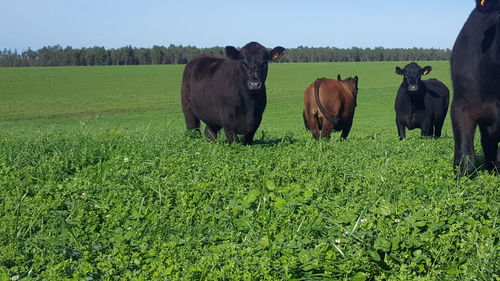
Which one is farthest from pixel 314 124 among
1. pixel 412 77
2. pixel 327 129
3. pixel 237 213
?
pixel 237 213

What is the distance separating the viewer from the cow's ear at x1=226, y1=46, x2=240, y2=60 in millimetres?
9875

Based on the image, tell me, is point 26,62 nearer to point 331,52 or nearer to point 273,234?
point 331,52

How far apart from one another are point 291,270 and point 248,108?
624cm

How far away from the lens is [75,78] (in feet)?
238

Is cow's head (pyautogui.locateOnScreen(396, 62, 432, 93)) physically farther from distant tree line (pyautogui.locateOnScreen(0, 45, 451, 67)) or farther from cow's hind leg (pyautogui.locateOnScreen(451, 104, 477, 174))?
distant tree line (pyautogui.locateOnScreen(0, 45, 451, 67))

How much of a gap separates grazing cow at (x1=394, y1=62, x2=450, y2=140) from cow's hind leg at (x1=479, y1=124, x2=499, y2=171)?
29.1 feet

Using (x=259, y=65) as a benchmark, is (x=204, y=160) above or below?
below

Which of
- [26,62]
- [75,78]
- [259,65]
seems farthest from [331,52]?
[259,65]

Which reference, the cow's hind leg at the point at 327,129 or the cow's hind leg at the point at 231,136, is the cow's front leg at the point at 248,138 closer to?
the cow's hind leg at the point at 231,136

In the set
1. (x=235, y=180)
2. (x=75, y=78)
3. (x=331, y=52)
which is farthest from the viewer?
(x=331, y=52)

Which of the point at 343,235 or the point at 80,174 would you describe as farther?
the point at 80,174

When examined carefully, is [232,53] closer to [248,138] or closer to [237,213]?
[248,138]

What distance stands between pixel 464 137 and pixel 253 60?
174 inches

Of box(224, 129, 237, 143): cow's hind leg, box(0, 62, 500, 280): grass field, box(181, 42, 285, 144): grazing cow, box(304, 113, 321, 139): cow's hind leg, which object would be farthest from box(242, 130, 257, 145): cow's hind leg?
box(304, 113, 321, 139): cow's hind leg
